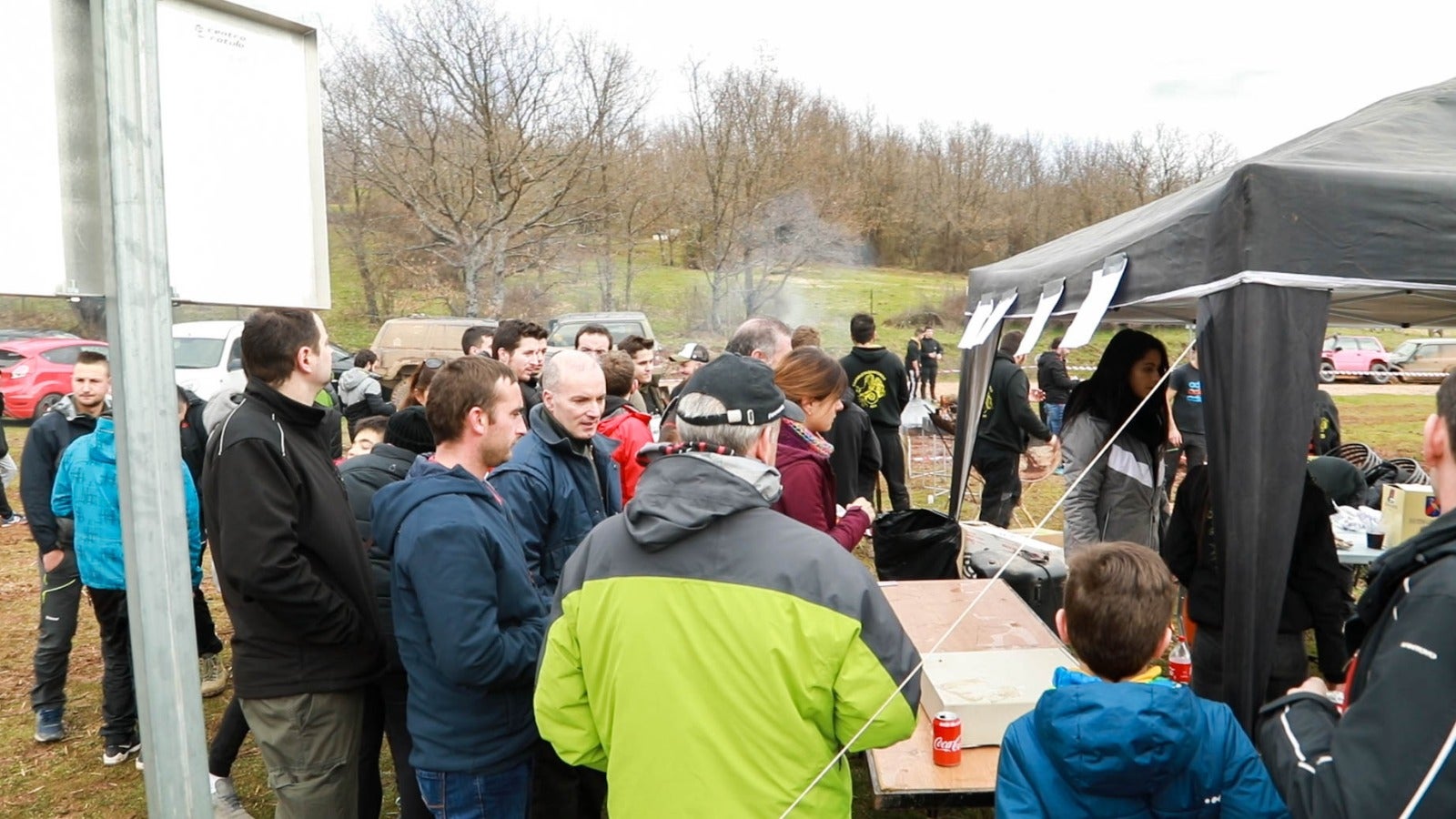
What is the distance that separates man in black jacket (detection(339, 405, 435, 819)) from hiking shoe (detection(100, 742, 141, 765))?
1.80 m

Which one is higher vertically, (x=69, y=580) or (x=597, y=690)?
(x=597, y=690)

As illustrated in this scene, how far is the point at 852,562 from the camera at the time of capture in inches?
70.8

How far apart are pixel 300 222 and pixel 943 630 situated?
2.62 m

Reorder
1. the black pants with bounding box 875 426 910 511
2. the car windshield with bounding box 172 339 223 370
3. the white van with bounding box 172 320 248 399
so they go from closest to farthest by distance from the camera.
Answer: the black pants with bounding box 875 426 910 511 → the white van with bounding box 172 320 248 399 → the car windshield with bounding box 172 339 223 370

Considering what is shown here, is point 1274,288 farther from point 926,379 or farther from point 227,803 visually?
point 926,379

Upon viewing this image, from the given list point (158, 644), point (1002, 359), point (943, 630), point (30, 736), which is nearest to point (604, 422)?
point (943, 630)

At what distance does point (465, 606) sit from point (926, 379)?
63.2ft

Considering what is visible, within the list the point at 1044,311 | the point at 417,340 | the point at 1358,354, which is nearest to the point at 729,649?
the point at 1044,311

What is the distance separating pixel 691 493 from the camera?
69.2 inches

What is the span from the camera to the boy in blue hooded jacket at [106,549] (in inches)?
156

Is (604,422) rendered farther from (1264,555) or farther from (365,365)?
(365,365)

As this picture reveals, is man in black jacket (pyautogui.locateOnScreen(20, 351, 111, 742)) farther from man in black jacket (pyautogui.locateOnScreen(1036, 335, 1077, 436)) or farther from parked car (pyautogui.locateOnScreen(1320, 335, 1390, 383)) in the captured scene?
parked car (pyautogui.locateOnScreen(1320, 335, 1390, 383))

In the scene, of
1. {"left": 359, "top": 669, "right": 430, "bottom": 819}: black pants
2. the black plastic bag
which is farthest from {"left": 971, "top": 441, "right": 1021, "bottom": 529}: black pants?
{"left": 359, "top": 669, "right": 430, "bottom": 819}: black pants

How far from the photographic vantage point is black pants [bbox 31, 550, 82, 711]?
4.23m
